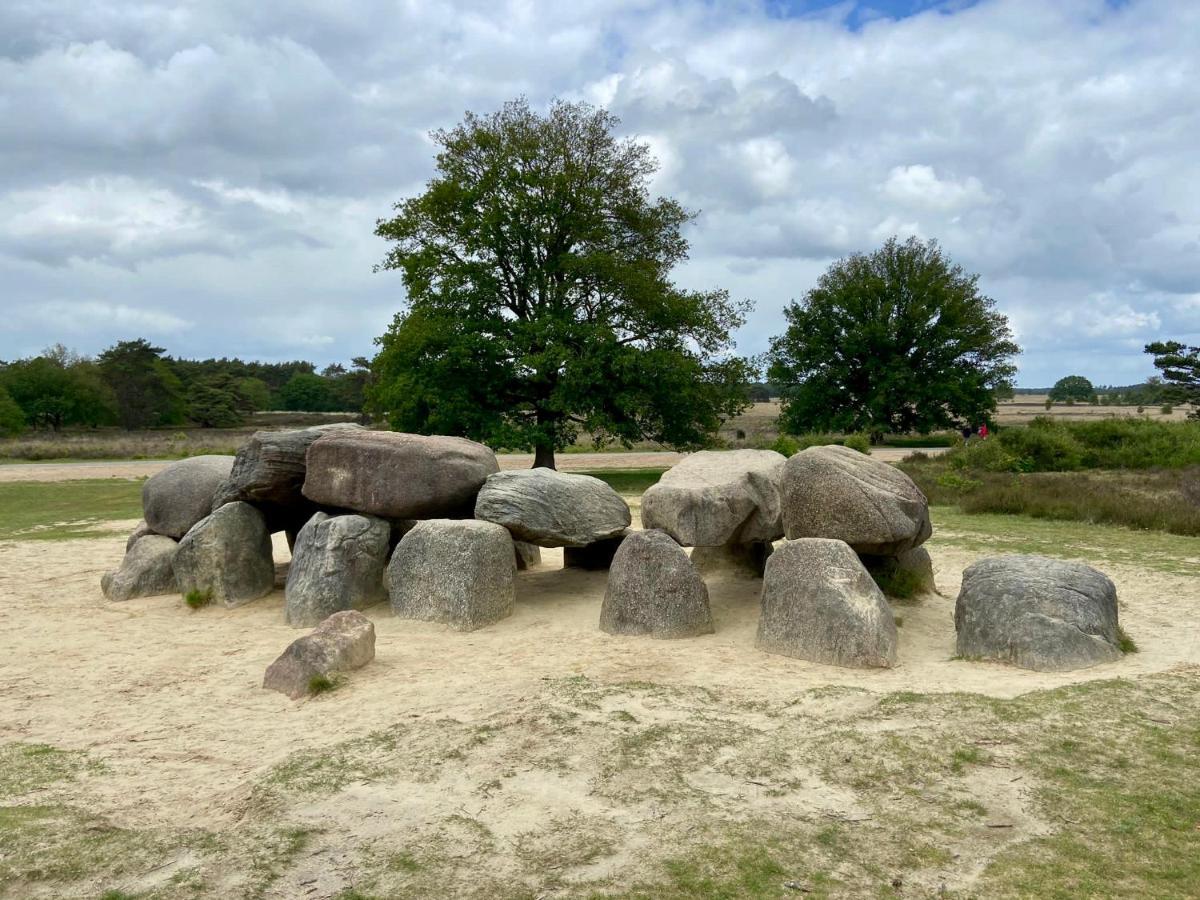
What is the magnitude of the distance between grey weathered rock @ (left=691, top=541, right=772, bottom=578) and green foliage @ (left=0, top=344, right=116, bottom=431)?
184 ft

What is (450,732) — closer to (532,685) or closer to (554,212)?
(532,685)

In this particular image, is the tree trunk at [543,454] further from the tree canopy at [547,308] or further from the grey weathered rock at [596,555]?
the grey weathered rock at [596,555]

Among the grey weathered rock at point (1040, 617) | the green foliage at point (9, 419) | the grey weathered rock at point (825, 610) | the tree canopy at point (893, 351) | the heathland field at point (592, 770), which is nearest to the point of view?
the heathland field at point (592, 770)

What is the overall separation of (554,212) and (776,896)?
68.4ft

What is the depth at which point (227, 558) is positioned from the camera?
32.9 feet

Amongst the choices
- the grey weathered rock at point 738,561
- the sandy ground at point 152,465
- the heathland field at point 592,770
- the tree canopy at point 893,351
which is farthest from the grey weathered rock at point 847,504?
the tree canopy at point 893,351

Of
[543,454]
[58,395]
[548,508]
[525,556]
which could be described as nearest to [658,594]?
[548,508]

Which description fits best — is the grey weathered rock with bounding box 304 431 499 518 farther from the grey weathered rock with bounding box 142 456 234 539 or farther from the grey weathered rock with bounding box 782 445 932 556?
the grey weathered rock with bounding box 782 445 932 556

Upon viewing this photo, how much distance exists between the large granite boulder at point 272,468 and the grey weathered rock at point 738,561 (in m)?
4.17

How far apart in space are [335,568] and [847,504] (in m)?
5.03

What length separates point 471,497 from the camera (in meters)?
9.74

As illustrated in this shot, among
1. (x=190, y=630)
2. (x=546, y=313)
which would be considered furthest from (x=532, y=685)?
(x=546, y=313)

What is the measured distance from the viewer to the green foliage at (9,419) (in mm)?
49656

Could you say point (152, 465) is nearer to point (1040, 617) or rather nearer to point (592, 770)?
point (592, 770)
